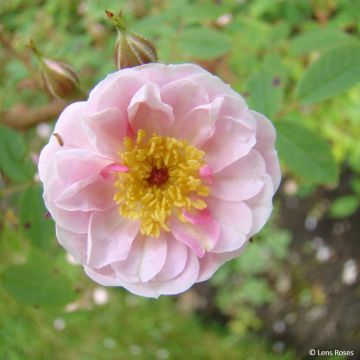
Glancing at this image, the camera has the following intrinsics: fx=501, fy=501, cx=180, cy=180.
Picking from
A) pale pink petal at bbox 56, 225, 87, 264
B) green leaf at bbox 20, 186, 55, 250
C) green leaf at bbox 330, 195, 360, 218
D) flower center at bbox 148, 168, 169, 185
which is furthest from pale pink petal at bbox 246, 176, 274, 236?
green leaf at bbox 330, 195, 360, 218

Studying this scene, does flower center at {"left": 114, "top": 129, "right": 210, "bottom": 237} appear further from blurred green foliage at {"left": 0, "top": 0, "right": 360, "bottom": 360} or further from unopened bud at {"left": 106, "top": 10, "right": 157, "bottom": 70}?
blurred green foliage at {"left": 0, "top": 0, "right": 360, "bottom": 360}

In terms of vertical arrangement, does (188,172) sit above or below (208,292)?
above

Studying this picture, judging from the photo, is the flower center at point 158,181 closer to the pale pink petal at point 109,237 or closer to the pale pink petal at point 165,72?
the pale pink petal at point 109,237

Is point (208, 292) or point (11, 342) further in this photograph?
point (208, 292)

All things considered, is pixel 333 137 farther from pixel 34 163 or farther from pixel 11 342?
pixel 11 342

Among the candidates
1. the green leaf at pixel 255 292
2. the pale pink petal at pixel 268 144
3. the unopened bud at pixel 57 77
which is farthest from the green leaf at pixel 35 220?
the green leaf at pixel 255 292

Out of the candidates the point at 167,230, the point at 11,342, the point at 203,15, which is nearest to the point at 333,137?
the point at 203,15

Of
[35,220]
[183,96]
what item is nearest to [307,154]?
[183,96]
